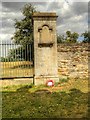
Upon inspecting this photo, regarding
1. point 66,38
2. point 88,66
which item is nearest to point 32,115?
point 88,66

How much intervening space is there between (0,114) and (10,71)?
20.2 ft

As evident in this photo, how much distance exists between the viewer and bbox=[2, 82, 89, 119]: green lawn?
7.54 metres

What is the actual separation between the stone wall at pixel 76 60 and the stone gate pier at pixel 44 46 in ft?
3.18

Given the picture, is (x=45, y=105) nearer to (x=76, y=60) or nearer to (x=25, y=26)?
(x=76, y=60)

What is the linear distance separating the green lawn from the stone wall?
3.16 metres

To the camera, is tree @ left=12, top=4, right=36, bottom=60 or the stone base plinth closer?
the stone base plinth

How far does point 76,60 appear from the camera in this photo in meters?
14.1

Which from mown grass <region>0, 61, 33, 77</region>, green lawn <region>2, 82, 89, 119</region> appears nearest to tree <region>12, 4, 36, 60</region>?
mown grass <region>0, 61, 33, 77</region>

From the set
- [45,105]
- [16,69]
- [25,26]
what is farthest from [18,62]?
[25,26]

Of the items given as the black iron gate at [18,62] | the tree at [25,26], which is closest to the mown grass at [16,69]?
the black iron gate at [18,62]

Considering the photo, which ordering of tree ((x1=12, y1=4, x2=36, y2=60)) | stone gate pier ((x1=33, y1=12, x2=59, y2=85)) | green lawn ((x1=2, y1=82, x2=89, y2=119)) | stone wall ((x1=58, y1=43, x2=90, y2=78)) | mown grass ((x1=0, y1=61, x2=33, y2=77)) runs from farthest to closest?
tree ((x1=12, y1=4, x2=36, y2=60)) < stone wall ((x1=58, y1=43, x2=90, y2=78)) < mown grass ((x1=0, y1=61, x2=33, y2=77)) < stone gate pier ((x1=33, y1=12, x2=59, y2=85)) < green lawn ((x1=2, y1=82, x2=89, y2=119))

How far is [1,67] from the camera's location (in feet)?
46.7

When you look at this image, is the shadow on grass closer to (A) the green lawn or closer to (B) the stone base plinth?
(A) the green lawn

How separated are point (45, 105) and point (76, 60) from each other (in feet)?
19.5
